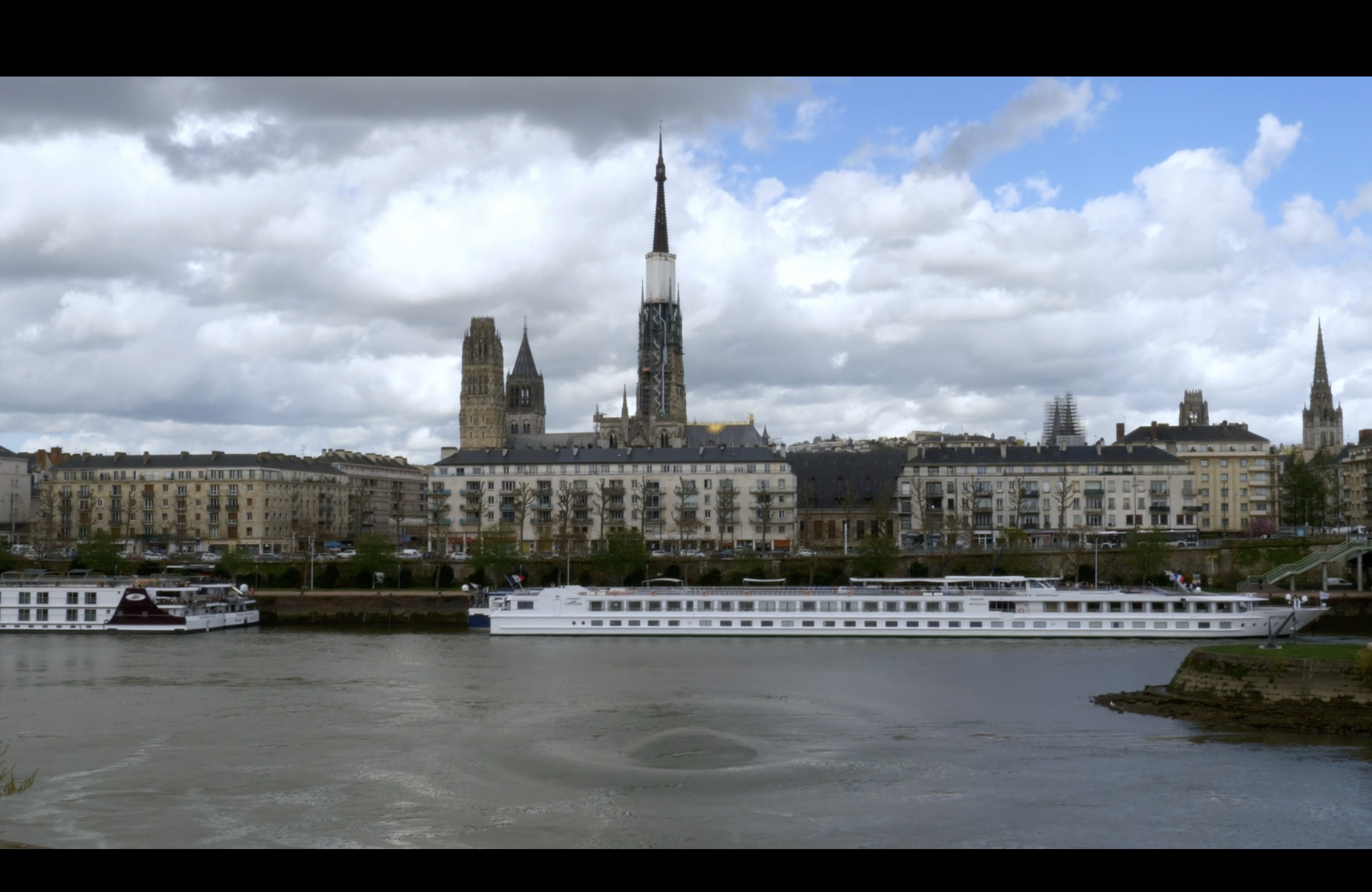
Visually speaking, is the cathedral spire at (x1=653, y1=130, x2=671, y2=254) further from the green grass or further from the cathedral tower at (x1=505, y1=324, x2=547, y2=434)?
the green grass

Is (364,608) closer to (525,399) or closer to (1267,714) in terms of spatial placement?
(1267,714)

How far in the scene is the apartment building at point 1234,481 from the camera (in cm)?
10000

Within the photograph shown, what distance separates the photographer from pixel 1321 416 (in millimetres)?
158625

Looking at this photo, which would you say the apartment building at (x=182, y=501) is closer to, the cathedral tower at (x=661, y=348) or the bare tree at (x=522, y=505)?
the bare tree at (x=522, y=505)

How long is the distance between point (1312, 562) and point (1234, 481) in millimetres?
34808

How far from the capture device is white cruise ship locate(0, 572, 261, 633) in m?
63.4

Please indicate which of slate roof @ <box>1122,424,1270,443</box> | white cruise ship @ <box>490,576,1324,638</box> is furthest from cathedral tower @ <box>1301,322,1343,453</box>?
white cruise ship @ <box>490,576,1324,638</box>

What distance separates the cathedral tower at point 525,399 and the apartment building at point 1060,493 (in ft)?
252

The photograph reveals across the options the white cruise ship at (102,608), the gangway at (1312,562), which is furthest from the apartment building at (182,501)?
the gangway at (1312,562)

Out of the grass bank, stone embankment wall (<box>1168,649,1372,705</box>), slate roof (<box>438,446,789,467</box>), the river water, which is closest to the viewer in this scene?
the river water

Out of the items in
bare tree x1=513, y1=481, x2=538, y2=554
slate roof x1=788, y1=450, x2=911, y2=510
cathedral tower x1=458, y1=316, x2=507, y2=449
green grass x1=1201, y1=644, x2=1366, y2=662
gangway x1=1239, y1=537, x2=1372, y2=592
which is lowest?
green grass x1=1201, y1=644, x2=1366, y2=662

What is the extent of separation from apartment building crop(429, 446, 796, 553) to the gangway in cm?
3439

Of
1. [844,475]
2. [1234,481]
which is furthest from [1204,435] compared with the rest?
[844,475]
